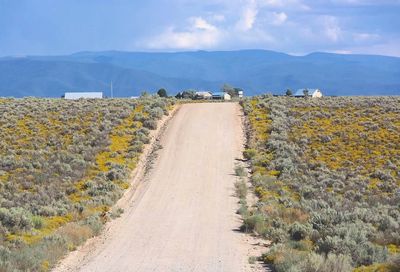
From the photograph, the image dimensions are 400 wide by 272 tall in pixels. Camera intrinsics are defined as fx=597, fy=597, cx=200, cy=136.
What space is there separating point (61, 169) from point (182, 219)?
9960mm

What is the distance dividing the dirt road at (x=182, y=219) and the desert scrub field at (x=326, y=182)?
1.20 metres

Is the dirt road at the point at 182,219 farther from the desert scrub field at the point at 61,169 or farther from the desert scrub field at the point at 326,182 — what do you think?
the desert scrub field at the point at 326,182

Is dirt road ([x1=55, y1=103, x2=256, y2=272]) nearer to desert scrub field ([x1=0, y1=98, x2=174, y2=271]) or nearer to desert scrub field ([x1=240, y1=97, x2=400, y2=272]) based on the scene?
desert scrub field ([x1=0, y1=98, x2=174, y2=271])

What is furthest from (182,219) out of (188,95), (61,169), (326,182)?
(188,95)

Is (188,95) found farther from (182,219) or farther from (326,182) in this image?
(182,219)

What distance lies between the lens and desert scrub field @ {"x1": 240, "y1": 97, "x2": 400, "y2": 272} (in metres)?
15.4

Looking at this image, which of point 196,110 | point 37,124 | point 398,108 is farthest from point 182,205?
point 398,108

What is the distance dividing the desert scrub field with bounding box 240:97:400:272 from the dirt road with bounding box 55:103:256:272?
1195 millimetres

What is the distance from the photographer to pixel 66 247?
17.3m

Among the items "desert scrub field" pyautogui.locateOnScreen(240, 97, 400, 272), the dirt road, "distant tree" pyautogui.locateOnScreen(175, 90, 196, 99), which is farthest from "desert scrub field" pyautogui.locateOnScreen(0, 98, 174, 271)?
"distant tree" pyautogui.locateOnScreen(175, 90, 196, 99)

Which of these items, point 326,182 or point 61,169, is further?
point 61,169

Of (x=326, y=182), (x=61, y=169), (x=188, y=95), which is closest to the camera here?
(x=326, y=182)

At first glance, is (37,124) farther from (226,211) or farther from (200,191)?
(226,211)

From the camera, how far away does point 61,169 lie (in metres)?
29.1
